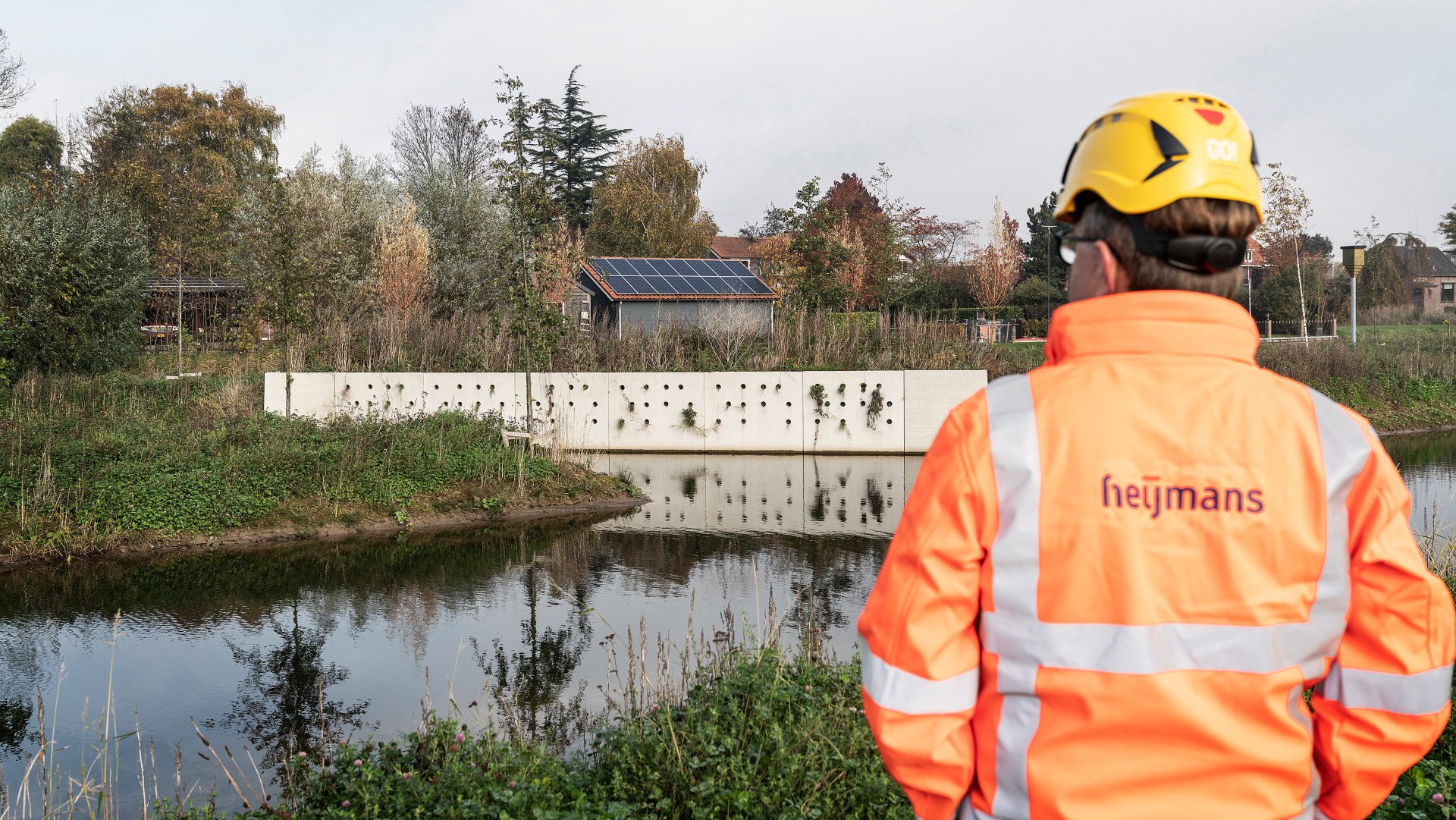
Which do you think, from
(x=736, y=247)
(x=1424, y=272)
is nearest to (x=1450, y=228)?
(x=1424, y=272)

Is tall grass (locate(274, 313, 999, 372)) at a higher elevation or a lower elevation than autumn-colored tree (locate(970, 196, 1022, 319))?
lower

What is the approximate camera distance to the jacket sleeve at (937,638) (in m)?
1.73

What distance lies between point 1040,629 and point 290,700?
673cm

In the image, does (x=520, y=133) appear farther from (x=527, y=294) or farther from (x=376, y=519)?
(x=376, y=519)

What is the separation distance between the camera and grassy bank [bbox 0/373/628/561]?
39.0ft

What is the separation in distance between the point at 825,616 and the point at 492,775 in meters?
4.52

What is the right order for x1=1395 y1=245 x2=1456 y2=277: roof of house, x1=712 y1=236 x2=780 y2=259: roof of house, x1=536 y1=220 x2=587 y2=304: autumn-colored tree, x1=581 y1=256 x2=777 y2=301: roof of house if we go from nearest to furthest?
x1=536 y1=220 x2=587 y2=304: autumn-colored tree
x1=581 y1=256 x2=777 y2=301: roof of house
x1=712 y1=236 x2=780 y2=259: roof of house
x1=1395 y1=245 x2=1456 y2=277: roof of house

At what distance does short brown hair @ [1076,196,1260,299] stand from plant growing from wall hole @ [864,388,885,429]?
61.8 feet

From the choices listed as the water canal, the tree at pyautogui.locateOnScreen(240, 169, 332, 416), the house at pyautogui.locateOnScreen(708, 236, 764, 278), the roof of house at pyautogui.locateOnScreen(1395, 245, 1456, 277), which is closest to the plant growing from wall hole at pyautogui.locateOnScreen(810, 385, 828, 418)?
the water canal

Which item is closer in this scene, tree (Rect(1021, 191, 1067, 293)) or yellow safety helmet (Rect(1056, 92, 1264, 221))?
yellow safety helmet (Rect(1056, 92, 1264, 221))

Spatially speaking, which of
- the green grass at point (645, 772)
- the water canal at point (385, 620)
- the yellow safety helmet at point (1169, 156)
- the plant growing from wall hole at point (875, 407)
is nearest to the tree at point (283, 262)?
the water canal at point (385, 620)

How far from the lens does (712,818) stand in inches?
178

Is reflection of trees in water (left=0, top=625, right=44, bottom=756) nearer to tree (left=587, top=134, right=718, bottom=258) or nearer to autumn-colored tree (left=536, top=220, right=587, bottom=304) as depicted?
autumn-colored tree (left=536, top=220, right=587, bottom=304)

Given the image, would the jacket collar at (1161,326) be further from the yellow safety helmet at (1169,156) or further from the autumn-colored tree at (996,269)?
the autumn-colored tree at (996,269)
